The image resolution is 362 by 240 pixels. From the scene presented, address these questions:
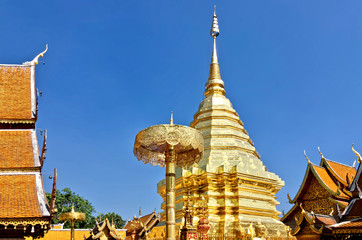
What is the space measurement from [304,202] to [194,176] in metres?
4.73

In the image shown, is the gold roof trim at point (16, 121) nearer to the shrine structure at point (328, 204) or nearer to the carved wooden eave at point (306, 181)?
the shrine structure at point (328, 204)

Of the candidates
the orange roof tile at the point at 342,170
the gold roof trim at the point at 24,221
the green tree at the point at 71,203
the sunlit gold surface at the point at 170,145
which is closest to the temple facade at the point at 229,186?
the orange roof tile at the point at 342,170

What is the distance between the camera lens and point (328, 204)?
52.4 ft

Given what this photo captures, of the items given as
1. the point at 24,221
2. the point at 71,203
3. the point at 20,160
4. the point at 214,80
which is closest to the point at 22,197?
the point at 24,221

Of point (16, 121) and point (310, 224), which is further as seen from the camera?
point (310, 224)

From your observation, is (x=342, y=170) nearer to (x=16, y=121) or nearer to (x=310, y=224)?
(x=310, y=224)

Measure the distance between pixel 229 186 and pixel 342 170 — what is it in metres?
4.97

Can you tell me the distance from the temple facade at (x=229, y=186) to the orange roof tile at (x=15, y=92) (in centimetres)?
721

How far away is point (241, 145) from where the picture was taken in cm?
1947

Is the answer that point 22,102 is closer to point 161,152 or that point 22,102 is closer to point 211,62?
point 161,152

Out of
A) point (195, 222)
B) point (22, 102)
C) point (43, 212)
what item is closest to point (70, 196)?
point (195, 222)

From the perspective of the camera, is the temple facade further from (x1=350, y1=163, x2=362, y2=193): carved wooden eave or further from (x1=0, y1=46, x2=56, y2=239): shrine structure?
(x1=0, y1=46, x2=56, y2=239): shrine structure

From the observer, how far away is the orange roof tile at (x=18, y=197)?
888 centimetres

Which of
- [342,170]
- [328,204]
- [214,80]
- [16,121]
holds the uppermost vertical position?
[214,80]
